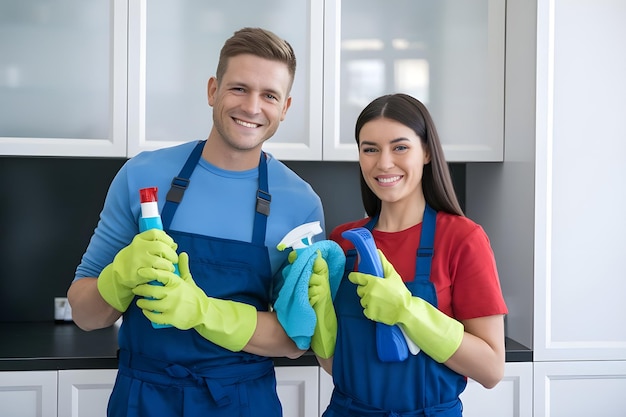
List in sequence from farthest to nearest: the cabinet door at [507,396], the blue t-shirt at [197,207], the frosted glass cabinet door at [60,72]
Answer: the frosted glass cabinet door at [60,72], the cabinet door at [507,396], the blue t-shirt at [197,207]

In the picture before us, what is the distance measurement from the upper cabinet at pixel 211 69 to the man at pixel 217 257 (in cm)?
66

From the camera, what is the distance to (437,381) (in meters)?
1.32

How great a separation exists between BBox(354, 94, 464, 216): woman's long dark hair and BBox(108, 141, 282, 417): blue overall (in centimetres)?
32

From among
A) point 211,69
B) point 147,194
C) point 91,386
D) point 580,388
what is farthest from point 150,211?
point 580,388

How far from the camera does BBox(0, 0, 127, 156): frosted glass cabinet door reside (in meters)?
2.13

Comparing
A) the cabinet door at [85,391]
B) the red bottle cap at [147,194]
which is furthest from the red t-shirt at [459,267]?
the cabinet door at [85,391]

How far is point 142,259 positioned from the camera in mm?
1278

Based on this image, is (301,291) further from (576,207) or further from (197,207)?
(576,207)

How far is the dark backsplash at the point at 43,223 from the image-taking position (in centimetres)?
244

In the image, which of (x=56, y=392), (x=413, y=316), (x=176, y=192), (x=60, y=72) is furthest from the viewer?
(x=60, y=72)

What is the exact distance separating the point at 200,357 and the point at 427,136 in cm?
64

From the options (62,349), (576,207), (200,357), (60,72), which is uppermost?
(60,72)

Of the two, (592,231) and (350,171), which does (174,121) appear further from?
(592,231)

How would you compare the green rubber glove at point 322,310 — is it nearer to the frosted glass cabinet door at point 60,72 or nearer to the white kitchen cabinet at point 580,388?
the white kitchen cabinet at point 580,388
